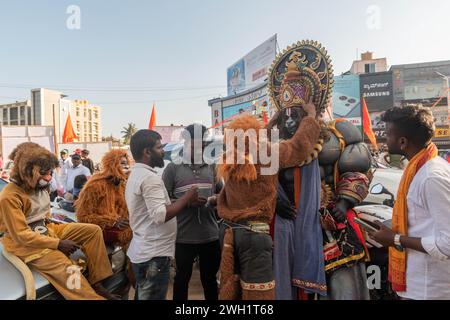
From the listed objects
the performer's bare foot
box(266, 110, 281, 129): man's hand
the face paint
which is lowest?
the performer's bare foot

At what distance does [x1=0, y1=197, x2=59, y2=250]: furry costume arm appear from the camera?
2102 mm

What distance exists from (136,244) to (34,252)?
665 mm

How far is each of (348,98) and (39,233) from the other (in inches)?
990

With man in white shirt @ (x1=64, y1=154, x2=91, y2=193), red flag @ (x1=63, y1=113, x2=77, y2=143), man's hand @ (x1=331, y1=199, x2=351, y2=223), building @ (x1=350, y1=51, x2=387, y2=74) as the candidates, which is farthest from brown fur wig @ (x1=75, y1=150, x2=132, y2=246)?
building @ (x1=350, y1=51, x2=387, y2=74)

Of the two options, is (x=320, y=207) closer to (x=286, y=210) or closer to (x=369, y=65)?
(x=286, y=210)

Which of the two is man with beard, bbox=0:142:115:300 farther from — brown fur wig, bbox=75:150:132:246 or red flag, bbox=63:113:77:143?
red flag, bbox=63:113:77:143

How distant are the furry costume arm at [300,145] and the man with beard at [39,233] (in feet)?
5.07

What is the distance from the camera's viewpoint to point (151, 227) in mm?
2184

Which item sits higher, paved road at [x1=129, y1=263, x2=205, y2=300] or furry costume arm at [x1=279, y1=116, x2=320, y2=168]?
furry costume arm at [x1=279, y1=116, x2=320, y2=168]

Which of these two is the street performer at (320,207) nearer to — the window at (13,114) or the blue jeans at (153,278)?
the blue jeans at (153,278)

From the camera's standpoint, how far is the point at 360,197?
1997 millimetres

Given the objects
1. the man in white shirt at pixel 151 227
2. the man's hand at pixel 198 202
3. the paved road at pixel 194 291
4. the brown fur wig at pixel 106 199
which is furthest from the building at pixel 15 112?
the man's hand at pixel 198 202

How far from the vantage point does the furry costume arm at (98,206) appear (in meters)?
2.79
